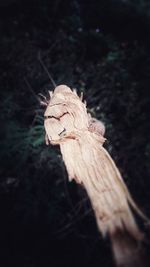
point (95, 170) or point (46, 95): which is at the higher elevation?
point (46, 95)

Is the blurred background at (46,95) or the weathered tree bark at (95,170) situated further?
the blurred background at (46,95)

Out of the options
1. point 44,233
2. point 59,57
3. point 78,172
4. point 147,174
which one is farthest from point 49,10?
point 78,172

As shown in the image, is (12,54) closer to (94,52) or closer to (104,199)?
(94,52)

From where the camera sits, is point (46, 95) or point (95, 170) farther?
point (46, 95)

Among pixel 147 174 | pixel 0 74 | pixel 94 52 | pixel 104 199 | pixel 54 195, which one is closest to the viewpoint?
pixel 104 199
